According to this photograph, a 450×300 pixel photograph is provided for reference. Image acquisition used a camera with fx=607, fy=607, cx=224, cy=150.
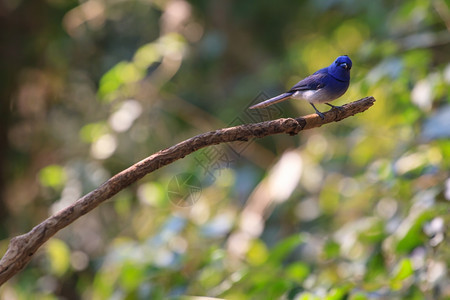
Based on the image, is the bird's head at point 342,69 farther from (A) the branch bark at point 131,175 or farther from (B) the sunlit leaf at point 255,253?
(B) the sunlit leaf at point 255,253

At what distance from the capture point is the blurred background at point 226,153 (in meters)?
2.59

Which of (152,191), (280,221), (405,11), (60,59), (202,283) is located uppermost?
(60,59)

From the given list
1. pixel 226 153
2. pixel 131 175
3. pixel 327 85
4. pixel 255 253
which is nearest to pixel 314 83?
pixel 327 85

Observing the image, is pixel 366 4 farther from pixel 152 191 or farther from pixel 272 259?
pixel 272 259

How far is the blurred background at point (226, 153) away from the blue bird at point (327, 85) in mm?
132

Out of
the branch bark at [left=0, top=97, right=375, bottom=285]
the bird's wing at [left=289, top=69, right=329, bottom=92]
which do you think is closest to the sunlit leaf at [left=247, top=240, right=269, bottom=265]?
the bird's wing at [left=289, top=69, right=329, bottom=92]

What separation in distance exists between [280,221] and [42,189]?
81.5 inches

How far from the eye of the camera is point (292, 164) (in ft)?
13.4

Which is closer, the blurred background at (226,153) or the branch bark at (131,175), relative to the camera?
the branch bark at (131,175)

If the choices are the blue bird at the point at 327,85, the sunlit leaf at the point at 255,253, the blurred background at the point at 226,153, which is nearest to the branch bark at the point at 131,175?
the blue bird at the point at 327,85

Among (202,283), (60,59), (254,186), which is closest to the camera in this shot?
(202,283)

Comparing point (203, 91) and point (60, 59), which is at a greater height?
point (60, 59)

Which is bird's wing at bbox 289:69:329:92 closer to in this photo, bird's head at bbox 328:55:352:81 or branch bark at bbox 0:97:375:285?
bird's head at bbox 328:55:352:81

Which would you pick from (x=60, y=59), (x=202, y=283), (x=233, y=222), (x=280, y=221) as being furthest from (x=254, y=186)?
(x=60, y=59)
